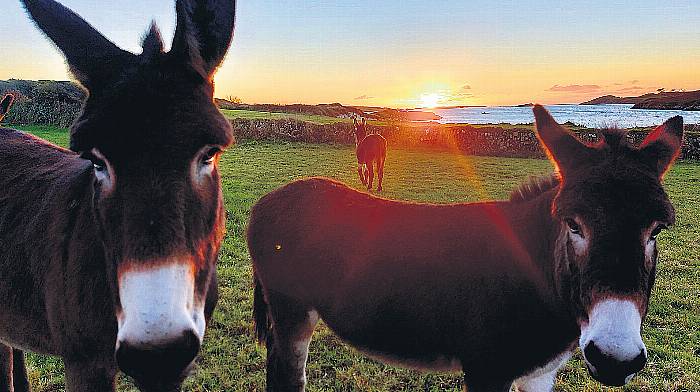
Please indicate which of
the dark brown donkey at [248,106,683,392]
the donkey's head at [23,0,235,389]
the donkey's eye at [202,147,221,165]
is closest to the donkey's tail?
the dark brown donkey at [248,106,683,392]

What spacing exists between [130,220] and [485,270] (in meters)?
2.31

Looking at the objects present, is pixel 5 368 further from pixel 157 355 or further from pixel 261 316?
pixel 157 355

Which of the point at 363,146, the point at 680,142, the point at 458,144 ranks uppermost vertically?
the point at 680,142

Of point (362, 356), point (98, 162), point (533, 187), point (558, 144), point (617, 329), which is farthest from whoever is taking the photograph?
point (362, 356)

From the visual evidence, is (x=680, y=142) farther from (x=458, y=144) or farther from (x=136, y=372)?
(x=458, y=144)

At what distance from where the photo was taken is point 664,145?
2.77m

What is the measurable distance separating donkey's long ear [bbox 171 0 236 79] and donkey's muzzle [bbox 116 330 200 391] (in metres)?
1.09

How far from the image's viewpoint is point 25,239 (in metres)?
2.51

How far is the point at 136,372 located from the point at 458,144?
1156 inches

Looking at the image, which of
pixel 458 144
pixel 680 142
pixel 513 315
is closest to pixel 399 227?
pixel 513 315

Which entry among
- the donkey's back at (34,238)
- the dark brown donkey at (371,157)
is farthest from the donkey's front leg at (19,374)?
the dark brown donkey at (371,157)

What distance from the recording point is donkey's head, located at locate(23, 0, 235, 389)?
4.82 ft

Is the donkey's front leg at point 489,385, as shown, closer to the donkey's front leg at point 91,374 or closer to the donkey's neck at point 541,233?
the donkey's neck at point 541,233

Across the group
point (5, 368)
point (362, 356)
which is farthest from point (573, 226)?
point (5, 368)
